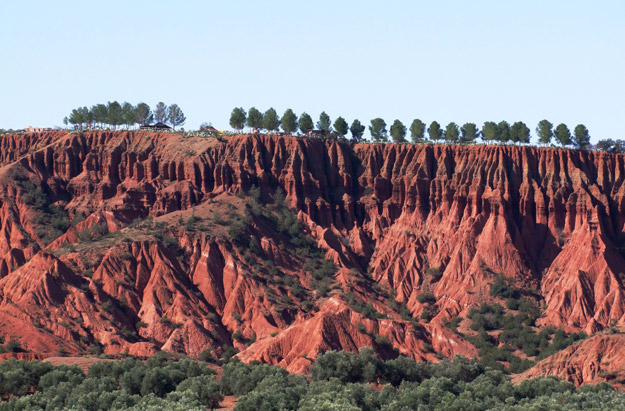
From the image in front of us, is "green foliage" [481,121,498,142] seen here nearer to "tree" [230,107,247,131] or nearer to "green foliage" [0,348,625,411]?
"tree" [230,107,247,131]

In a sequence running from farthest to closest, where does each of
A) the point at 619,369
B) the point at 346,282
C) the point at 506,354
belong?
the point at 346,282
the point at 506,354
the point at 619,369

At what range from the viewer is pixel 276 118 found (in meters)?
175

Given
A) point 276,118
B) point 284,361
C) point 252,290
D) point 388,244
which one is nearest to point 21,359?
point 284,361

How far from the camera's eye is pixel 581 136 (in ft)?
560

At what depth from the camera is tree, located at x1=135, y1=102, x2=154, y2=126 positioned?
180250mm

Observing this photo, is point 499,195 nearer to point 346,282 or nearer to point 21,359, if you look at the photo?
point 346,282

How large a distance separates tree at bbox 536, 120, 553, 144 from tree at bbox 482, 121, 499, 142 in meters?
4.83

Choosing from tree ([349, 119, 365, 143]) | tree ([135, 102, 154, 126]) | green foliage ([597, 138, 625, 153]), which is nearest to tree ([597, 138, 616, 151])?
green foliage ([597, 138, 625, 153])

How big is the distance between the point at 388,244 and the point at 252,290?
2051cm

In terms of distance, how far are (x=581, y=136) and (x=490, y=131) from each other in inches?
410

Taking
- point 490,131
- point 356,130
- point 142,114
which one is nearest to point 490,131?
point 490,131

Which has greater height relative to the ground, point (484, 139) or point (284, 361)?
point (484, 139)

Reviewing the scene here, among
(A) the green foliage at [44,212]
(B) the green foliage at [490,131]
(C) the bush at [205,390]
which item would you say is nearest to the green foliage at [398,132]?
(B) the green foliage at [490,131]

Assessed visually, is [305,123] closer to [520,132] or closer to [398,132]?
[398,132]
